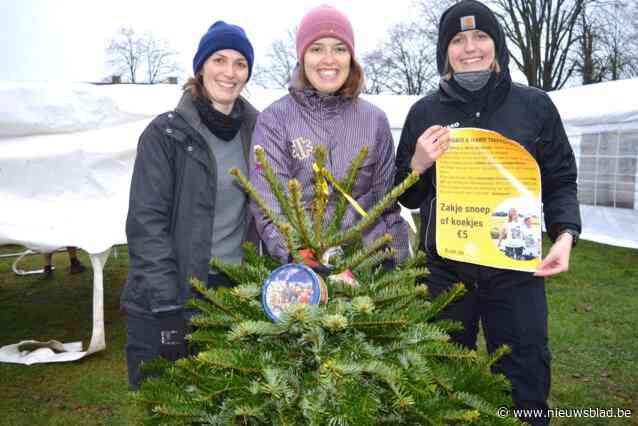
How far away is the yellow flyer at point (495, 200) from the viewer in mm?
2244

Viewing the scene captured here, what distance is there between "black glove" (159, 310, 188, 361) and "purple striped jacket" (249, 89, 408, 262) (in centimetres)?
62

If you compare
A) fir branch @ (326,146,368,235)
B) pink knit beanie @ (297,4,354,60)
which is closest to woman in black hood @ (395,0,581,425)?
pink knit beanie @ (297,4,354,60)

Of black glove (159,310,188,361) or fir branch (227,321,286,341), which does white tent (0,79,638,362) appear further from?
fir branch (227,321,286,341)

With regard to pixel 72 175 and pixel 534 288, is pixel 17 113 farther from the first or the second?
pixel 534 288

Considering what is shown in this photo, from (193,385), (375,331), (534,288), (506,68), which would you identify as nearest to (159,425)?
(193,385)

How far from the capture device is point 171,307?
2.24 meters

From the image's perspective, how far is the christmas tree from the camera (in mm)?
1223

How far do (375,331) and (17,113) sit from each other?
524 cm

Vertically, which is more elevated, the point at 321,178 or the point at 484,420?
the point at 321,178

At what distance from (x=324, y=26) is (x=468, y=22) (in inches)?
26.5

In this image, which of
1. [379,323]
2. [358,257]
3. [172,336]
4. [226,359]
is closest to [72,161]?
[172,336]

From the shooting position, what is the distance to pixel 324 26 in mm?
2186

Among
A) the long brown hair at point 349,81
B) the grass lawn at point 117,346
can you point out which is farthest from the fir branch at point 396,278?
the grass lawn at point 117,346

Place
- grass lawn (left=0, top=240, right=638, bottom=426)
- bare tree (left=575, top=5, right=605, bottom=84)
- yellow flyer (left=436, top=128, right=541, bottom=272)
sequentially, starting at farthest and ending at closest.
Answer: bare tree (left=575, top=5, right=605, bottom=84) → grass lawn (left=0, top=240, right=638, bottom=426) → yellow flyer (left=436, top=128, right=541, bottom=272)
